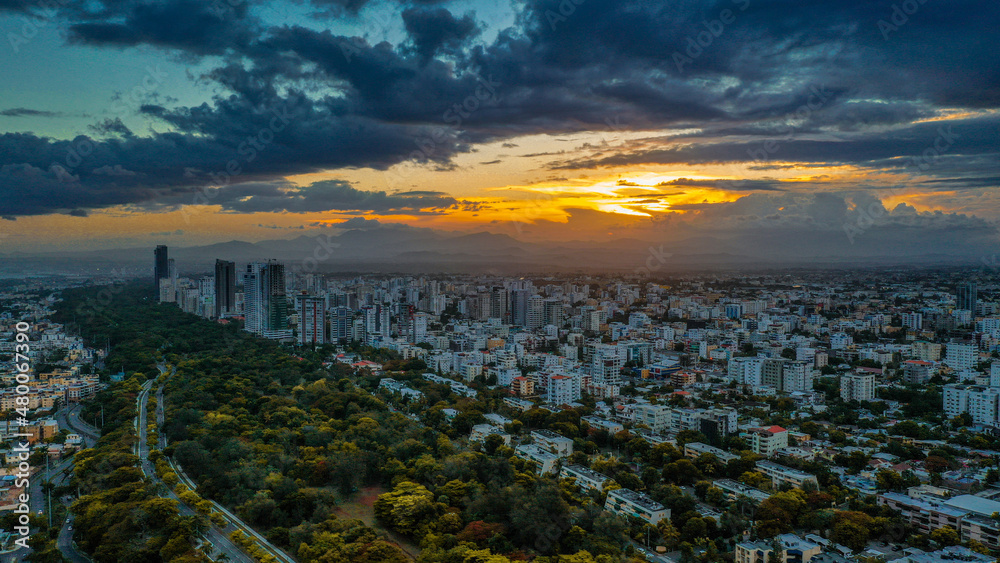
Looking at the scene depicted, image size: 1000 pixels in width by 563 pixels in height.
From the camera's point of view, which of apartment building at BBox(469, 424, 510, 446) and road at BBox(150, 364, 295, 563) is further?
apartment building at BBox(469, 424, 510, 446)

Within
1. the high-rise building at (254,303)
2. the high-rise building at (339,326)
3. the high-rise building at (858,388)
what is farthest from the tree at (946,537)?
the high-rise building at (254,303)

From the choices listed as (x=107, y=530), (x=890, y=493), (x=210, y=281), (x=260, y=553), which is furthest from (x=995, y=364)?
(x=210, y=281)

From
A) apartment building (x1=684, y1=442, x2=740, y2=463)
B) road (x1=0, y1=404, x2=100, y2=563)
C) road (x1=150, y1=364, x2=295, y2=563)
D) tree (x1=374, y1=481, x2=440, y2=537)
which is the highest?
tree (x1=374, y1=481, x2=440, y2=537)

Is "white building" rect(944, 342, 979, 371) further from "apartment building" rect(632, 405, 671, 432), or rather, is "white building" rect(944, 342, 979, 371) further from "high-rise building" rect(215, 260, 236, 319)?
"high-rise building" rect(215, 260, 236, 319)

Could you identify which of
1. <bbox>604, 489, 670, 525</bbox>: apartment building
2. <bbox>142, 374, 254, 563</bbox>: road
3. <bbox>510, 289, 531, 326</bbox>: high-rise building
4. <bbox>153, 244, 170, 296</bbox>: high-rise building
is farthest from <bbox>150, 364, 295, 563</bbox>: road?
<bbox>153, 244, 170, 296</bbox>: high-rise building

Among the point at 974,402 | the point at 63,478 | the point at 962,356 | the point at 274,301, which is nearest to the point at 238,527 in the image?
the point at 63,478

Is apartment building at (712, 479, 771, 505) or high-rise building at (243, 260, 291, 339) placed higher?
high-rise building at (243, 260, 291, 339)

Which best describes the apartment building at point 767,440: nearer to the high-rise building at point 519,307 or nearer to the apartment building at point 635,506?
the apartment building at point 635,506
